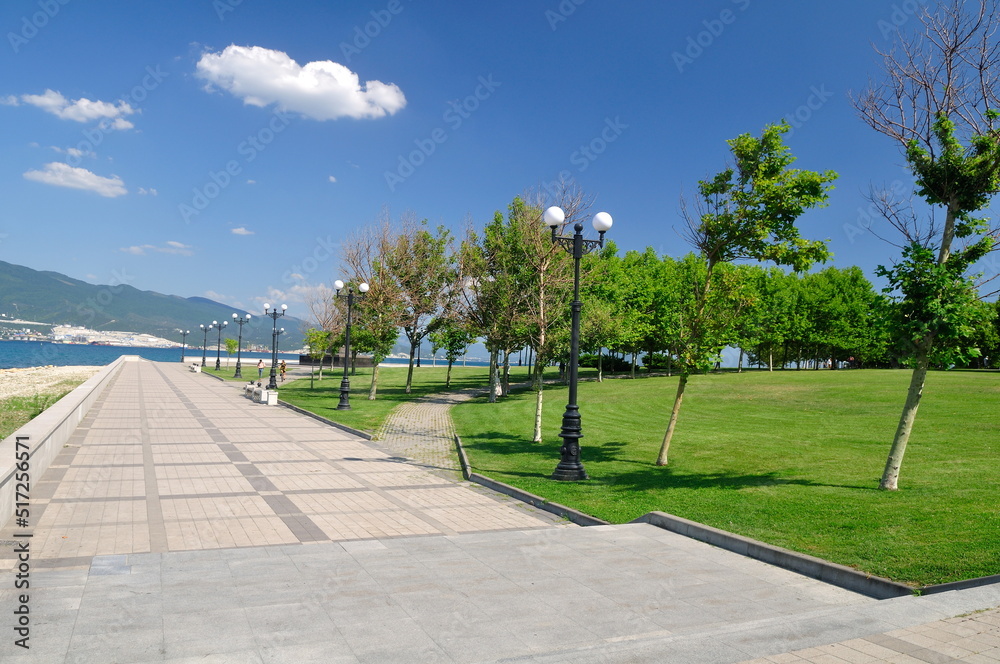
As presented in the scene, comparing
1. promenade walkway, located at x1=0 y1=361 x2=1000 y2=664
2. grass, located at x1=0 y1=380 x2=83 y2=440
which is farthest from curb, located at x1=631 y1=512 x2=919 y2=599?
grass, located at x1=0 y1=380 x2=83 y2=440

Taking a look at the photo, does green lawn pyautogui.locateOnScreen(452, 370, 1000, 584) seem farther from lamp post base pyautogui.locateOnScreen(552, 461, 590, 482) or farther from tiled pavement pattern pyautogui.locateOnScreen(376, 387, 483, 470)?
tiled pavement pattern pyautogui.locateOnScreen(376, 387, 483, 470)

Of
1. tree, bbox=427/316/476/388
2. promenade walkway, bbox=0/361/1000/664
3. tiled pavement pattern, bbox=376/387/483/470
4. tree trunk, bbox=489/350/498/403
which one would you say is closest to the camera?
promenade walkway, bbox=0/361/1000/664

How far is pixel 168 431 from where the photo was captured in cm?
1841

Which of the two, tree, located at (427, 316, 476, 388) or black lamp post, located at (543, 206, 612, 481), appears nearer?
black lamp post, located at (543, 206, 612, 481)

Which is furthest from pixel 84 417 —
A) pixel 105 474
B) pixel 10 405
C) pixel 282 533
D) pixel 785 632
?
pixel 785 632

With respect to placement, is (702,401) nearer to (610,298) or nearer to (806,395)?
(806,395)

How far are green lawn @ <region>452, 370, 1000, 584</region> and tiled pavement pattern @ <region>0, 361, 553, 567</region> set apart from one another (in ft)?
7.14

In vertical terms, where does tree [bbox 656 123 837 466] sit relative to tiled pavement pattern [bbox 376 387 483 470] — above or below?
above

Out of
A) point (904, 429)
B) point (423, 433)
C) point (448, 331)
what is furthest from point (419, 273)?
point (904, 429)

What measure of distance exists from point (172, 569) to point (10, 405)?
19.9 metres

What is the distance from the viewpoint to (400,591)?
6.05 metres

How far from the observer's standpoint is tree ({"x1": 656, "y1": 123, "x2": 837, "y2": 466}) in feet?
42.1

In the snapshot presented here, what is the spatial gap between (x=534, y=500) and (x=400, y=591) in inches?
203

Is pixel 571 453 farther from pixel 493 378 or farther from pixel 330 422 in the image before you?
pixel 493 378
